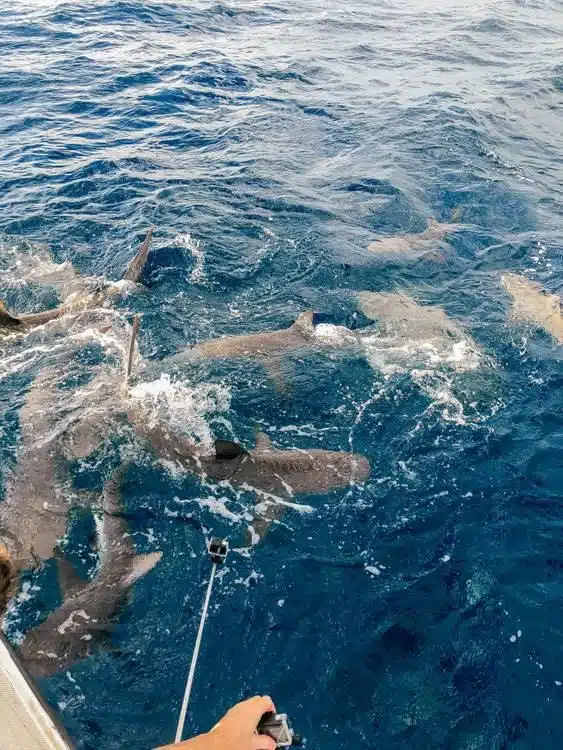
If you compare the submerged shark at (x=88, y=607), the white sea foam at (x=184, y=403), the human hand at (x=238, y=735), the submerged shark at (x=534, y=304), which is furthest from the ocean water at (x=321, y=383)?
the human hand at (x=238, y=735)

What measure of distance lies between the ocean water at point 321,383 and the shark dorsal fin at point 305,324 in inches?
12.8

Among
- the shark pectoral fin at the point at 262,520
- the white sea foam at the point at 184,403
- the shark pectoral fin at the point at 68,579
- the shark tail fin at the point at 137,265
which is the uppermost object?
the shark tail fin at the point at 137,265

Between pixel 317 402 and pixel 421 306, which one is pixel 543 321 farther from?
pixel 317 402

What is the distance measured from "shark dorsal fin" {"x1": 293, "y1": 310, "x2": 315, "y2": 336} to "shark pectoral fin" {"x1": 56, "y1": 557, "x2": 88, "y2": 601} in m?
5.15

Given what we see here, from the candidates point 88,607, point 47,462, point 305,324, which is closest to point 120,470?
point 47,462

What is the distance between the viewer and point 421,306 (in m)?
11.0

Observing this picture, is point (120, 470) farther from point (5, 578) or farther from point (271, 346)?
point (271, 346)

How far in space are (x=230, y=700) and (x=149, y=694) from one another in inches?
28.5

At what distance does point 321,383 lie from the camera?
362 inches

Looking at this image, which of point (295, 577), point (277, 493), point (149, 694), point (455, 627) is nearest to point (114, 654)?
point (149, 694)

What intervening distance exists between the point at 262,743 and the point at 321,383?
6.02 metres

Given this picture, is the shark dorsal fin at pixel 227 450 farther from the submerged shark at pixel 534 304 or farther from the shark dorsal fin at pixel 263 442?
the submerged shark at pixel 534 304

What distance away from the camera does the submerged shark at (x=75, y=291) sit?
988 cm

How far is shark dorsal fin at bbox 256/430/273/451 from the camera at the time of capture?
8055 millimetres
